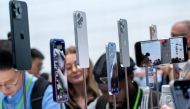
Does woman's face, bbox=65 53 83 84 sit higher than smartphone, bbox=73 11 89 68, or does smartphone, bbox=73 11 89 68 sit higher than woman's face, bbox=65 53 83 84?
smartphone, bbox=73 11 89 68

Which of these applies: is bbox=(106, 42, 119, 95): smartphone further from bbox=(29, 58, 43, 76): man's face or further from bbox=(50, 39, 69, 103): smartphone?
bbox=(29, 58, 43, 76): man's face

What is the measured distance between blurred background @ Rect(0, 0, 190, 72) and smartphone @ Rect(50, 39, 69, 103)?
4363 mm

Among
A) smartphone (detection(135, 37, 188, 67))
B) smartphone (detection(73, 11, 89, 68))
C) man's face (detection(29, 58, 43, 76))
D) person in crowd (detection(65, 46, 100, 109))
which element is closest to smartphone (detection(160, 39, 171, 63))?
smartphone (detection(135, 37, 188, 67))

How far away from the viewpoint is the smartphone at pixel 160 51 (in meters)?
1.51

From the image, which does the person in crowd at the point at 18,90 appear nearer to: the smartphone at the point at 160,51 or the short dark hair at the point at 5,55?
the short dark hair at the point at 5,55

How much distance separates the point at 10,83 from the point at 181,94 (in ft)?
2.44

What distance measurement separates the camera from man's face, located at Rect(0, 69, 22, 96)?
1706mm

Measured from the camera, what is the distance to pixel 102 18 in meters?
5.88

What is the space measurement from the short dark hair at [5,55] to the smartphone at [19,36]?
41cm

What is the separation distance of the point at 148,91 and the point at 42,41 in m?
4.59

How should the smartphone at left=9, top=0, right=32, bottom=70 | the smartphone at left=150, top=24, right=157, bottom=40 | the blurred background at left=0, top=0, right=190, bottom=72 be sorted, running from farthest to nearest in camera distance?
the blurred background at left=0, top=0, right=190, bottom=72 → the smartphone at left=150, top=24, right=157, bottom=40 → the smartphone at left=9, top=0, right=32, bottom=70

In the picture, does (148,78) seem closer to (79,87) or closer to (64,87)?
(64,87)

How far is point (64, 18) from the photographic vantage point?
19.7ft

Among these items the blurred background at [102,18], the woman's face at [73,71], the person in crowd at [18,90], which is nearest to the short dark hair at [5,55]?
the person in crowd at [18,90]
